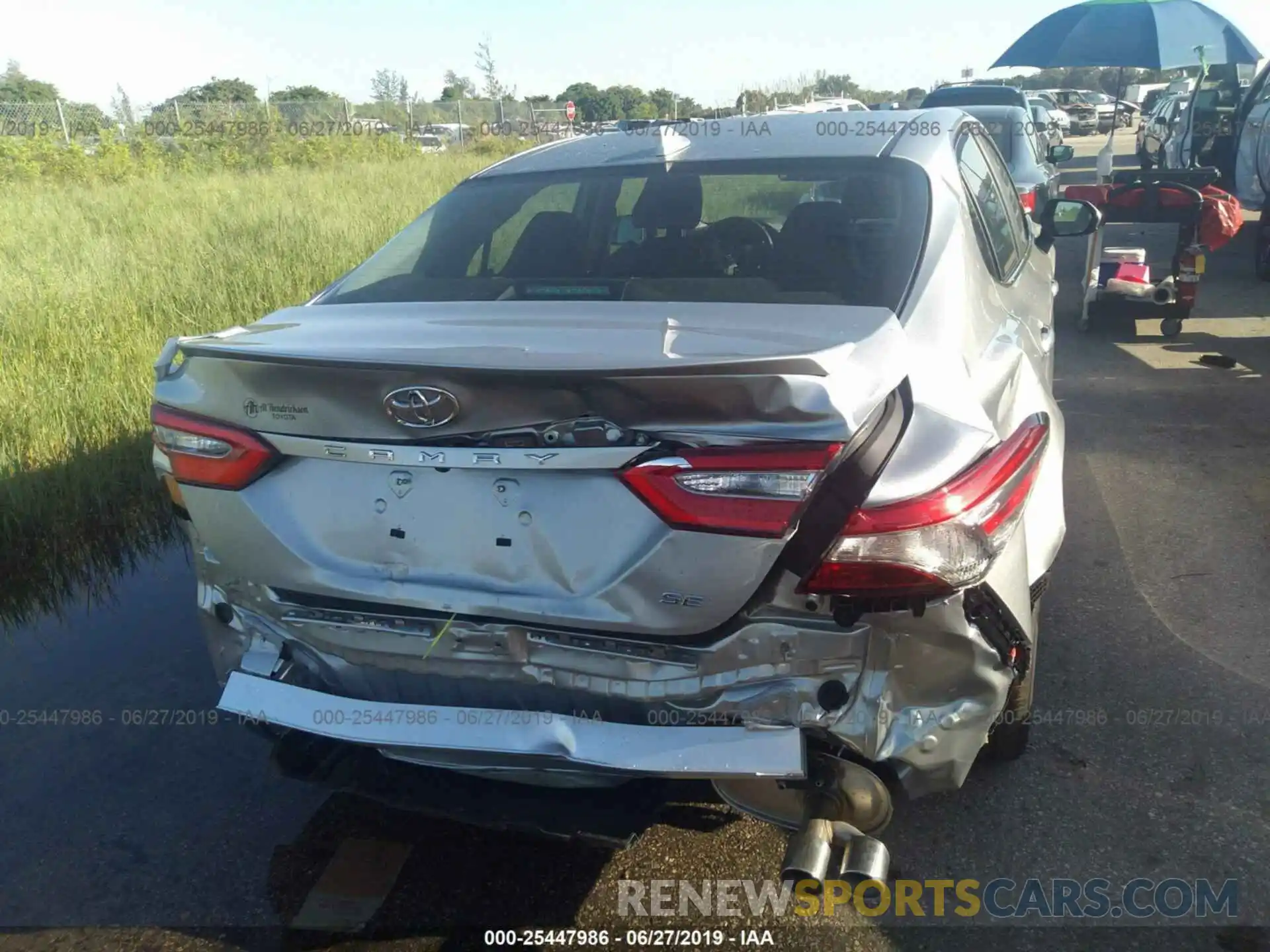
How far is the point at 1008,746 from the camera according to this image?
284 centimetres

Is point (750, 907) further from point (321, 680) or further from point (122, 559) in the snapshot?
point (122, 559)

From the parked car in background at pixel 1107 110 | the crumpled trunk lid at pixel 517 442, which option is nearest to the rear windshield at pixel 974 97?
the crumpled trunk lid at pixel 517 442

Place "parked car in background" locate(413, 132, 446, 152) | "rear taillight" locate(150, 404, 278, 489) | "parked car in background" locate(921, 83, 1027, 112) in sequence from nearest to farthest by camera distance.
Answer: "rear taillight" locate(150, 404, 278, 489) → "parked car in background" locate(921, 83, 1027, 112) → "parked car in background" locate(413, 132, 446, 152)

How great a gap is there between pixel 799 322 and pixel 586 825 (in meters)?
1.16

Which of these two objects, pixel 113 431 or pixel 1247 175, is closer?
pixel 113 431

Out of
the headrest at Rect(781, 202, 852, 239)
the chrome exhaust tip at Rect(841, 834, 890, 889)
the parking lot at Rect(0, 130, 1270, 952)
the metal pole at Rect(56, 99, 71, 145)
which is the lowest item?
the parking lot at Rect(0, 130, 1270, 952)

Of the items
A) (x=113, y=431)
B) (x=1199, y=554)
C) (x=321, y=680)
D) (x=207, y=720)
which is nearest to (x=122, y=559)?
(x=113, y=431)

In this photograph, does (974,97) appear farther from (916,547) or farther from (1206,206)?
(916,547)

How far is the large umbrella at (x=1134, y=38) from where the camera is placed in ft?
36.4

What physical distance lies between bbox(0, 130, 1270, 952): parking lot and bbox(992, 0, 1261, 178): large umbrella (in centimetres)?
857

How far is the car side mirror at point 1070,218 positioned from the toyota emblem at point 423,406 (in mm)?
3322

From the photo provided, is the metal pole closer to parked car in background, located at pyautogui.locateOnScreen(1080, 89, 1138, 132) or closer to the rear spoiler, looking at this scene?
the rear spoiler

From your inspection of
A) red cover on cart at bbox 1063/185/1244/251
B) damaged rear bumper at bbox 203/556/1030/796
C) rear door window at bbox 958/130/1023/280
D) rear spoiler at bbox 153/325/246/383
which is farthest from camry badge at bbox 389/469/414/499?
red cover on cart at bbox 1063/185/1244/251

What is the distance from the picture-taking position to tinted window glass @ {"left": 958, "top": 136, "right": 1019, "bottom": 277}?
3.30 m
